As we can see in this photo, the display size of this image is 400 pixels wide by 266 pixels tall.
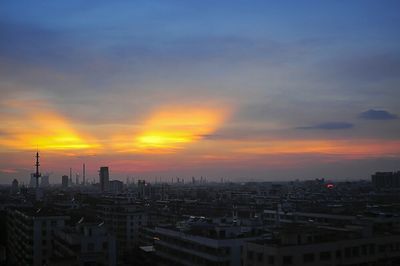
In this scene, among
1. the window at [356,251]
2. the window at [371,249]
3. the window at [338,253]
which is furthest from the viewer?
the window at [371,249]

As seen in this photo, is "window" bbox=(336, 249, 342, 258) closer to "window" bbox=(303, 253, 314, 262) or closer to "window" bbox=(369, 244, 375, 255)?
"window" bbox=(303, 253, 314, 262)

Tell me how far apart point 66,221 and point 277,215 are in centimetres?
2583

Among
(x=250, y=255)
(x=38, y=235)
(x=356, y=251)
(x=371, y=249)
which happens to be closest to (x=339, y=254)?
(x=356, y=251)

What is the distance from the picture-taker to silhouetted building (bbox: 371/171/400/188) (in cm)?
15418

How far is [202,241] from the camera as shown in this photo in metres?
28.5

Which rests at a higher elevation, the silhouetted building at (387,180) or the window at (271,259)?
the silhouetted building at (387,180)

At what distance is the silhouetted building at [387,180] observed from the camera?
15418 centimetres

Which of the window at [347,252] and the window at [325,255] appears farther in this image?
the window at [347,252]

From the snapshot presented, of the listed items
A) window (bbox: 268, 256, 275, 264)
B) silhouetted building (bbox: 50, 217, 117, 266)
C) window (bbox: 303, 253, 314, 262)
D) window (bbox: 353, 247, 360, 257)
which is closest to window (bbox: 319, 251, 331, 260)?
window (bbox: 303, 253, 314, 262)

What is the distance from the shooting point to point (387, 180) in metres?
158

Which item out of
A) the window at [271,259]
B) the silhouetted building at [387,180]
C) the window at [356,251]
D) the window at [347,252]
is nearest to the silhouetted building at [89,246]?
the window at [271,259]

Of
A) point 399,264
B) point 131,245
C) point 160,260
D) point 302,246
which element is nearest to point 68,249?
point 160,260

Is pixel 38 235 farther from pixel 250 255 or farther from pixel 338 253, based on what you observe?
pixel 338 253

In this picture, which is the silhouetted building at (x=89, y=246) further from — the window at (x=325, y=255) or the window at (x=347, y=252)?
the window at (x=347, y=252)
